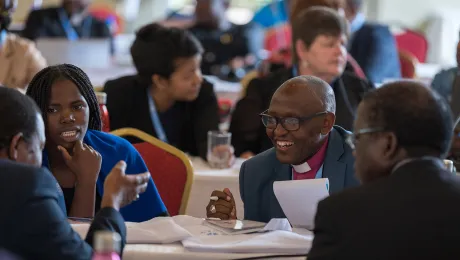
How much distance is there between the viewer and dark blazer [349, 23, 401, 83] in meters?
5.75

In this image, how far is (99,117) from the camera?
2.87 m

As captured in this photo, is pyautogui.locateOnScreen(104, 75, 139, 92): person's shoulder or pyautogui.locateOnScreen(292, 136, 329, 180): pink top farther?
pyautogui.locateOnScreen(104, 75, 139, 92): person's shoulder

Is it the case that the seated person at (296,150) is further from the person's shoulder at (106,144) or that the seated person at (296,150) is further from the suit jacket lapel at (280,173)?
the person's shoulder at (106,144)

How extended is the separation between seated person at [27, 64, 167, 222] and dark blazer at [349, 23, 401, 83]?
10.5 ft

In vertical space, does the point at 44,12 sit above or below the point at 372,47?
below

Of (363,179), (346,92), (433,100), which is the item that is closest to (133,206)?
(363,179)

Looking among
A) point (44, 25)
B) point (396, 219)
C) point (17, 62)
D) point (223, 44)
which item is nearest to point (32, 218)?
point (396, 219)

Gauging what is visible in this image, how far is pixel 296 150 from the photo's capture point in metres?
2.58

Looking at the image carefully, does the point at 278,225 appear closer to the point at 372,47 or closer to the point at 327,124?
the point at 327,124

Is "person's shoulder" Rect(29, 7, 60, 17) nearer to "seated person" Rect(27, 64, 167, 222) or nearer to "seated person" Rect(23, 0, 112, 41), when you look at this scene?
"seated person" Rect(23, 0, 112, 41)

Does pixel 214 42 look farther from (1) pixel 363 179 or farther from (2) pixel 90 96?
(1) pixel 363 179

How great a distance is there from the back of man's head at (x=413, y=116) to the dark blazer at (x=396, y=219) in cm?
5

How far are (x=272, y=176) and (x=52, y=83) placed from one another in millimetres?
733

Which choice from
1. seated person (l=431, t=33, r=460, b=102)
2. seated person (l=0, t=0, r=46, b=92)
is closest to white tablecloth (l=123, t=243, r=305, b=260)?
seated person (l=431, t=33, r=460, b=102)
